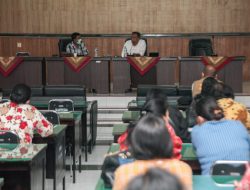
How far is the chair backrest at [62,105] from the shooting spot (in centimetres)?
720

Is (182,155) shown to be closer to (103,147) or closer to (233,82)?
(103,147)

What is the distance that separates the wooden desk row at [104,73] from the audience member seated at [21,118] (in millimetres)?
6254

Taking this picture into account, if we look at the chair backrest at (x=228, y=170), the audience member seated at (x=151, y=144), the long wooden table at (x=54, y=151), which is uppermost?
the audience member seated at (x=151, y=144)

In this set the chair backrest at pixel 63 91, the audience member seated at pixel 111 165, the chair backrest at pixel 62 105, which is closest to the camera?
the audience member seated at pixel 111 165

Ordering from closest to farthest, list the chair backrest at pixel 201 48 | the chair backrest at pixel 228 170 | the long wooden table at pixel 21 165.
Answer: the chair backrest at pixel 228 170 < the long wooden table at pixel 21 165 < the chair backrest at pixel 201 48

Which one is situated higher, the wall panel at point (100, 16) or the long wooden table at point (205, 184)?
the wall panel at point (100, 16)

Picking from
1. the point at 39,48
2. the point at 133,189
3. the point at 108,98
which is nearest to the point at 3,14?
the point at 39,48

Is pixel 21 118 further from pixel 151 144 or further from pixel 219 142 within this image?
pixel 151 144

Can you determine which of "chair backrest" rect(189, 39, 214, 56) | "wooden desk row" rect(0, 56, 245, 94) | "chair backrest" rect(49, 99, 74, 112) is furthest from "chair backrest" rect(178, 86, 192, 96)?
"chair backrest" rect(189, 39, 214, 56)

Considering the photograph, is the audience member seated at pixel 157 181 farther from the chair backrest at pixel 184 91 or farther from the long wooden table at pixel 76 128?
the chair backrest at pixel 184 91

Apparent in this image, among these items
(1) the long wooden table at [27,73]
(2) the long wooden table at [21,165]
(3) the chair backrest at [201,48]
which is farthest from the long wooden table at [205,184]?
(3) the chair backrest at [201,48]

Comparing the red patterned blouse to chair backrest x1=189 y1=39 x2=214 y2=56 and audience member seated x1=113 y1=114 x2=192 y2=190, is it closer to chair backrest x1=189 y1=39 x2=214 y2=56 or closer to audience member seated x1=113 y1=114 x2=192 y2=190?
audience member seated x1=113 y1=114 x2=192 y2=190

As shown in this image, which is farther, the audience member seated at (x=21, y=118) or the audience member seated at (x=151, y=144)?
the audience member seated at (x=21, y=118)

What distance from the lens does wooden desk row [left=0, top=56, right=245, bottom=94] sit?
11430mm
